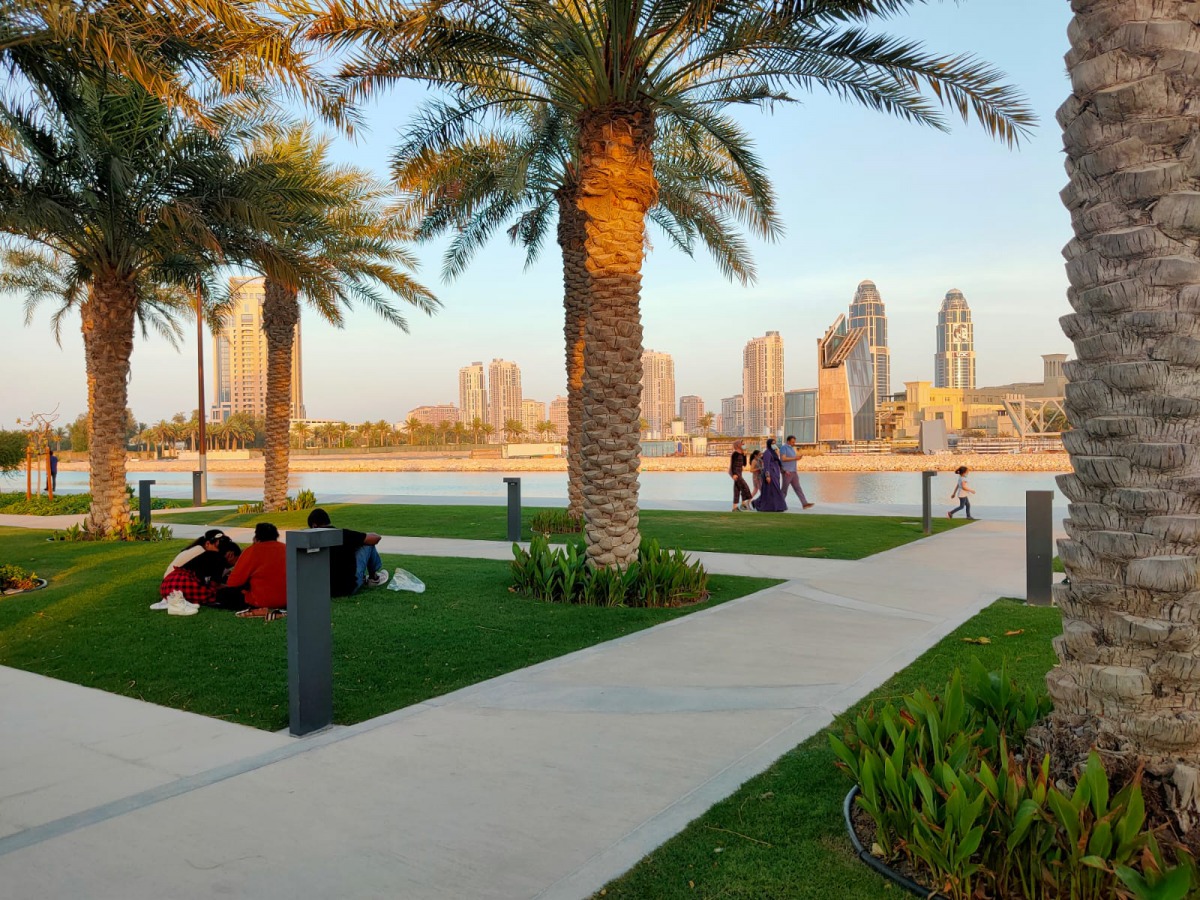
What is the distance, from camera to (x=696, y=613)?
26.5 ft

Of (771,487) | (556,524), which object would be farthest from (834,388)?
(556,524)

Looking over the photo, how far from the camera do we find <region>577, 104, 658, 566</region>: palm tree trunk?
29.8 ft

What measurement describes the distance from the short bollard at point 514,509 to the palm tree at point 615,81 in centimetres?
422

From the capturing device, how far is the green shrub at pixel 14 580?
9.88 metres

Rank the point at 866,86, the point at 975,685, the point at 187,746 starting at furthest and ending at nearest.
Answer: the point at 866,86 < the point at 187,746 < the point at 975,685

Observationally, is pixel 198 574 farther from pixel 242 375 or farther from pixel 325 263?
pixel 242 375

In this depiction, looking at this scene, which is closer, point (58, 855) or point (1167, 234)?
point (1167, 234)

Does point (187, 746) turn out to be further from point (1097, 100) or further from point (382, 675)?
point (1097, 100)

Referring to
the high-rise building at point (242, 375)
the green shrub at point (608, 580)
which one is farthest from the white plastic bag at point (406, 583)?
the high-rise building at point (242, 375)

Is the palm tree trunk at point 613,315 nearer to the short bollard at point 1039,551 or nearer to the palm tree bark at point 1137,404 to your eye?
the short bollard at point 1039,551

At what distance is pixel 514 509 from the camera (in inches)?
531

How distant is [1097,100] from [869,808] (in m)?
2.81

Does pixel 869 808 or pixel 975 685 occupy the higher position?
pixel 975 685

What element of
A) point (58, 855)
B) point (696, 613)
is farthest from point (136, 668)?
point (696, 613)
